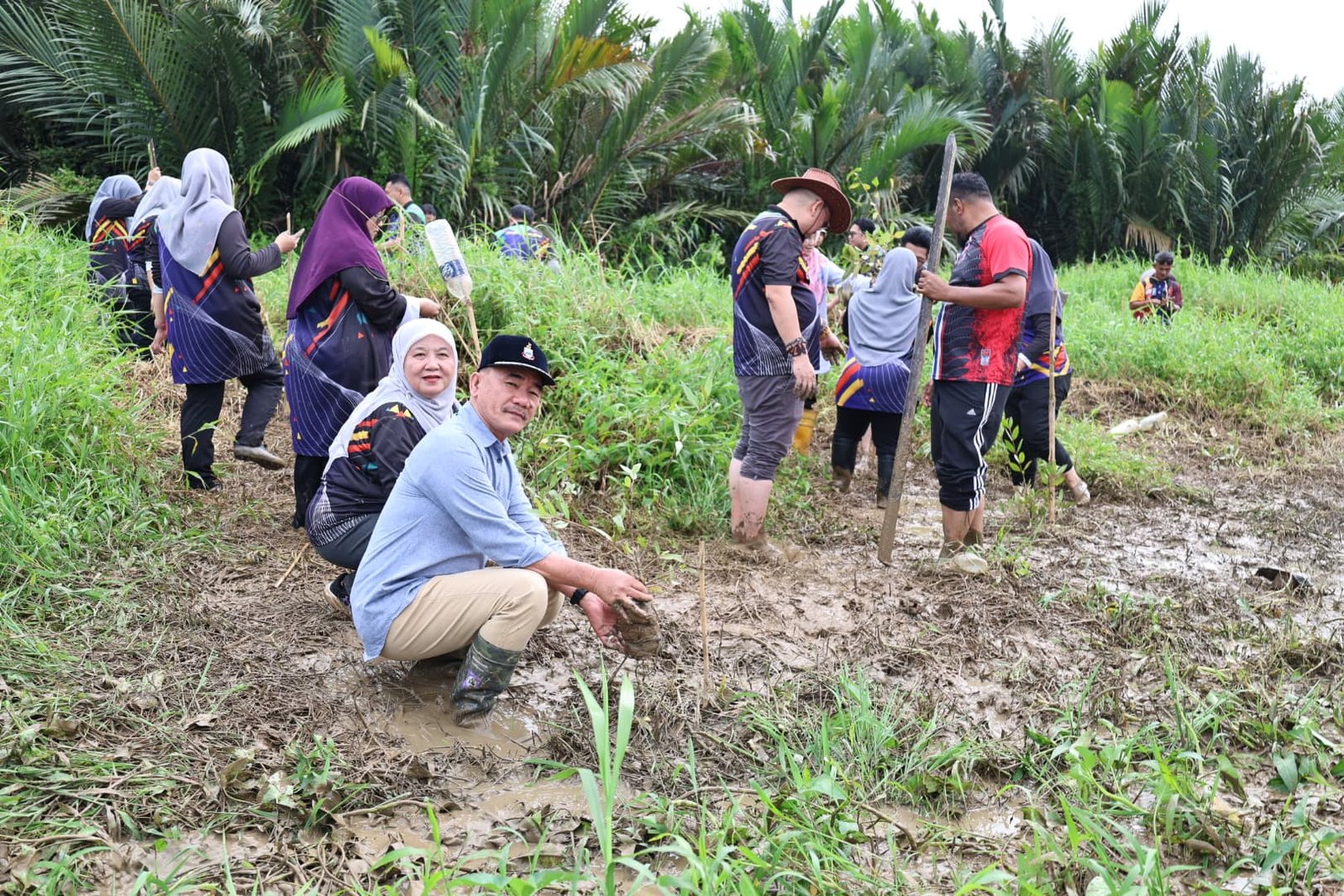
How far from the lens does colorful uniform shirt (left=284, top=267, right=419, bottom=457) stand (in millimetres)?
4570

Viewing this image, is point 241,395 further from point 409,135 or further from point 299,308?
point 409,135

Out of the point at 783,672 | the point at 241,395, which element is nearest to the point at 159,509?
the point at 241,395

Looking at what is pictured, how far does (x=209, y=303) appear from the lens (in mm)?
5176

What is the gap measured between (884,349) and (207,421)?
3.56 meters

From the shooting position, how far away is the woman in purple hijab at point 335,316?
14.9ft

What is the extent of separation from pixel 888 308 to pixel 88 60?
8.26 m

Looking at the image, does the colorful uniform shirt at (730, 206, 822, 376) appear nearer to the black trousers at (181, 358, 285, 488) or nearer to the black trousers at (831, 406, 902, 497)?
the black trousers at (831, 406, 902, 497)

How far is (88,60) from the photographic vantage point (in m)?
9.99

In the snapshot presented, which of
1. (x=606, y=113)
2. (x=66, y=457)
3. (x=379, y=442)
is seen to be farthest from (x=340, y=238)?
(x=606, y=113)

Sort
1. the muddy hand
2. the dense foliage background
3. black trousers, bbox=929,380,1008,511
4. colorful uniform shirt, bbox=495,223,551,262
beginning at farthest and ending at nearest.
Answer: the dense foliage background < colorful uniform shirt, bbox=495,223,551,262 < black trousers, bbox=929,380,1008,511 < the muddy hand

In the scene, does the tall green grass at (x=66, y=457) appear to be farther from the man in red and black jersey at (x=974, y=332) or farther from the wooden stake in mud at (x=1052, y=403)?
the wooden stake in mud at (x=1052, y=403)

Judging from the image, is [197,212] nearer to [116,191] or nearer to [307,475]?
[307,475]

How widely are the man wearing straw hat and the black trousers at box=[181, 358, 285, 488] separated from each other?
2269mm

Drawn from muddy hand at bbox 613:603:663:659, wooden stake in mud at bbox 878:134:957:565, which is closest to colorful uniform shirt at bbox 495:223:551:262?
wooden stake in mud at bbox 878:134:957:565
